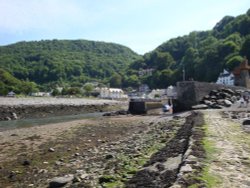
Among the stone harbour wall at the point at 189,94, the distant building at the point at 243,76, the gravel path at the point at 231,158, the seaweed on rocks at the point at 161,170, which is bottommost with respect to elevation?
the seaweed on rocks at the point at 161,170

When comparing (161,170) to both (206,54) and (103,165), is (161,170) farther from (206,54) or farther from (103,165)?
(206,54)

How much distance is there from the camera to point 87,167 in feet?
37.0

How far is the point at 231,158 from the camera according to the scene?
28.7 feet

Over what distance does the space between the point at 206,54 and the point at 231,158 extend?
97568 mm

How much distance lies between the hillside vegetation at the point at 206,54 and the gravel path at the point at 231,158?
62.9 meters

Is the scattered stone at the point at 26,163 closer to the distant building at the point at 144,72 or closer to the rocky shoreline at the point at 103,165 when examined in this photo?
the rocky shoreline at the point at 103,165

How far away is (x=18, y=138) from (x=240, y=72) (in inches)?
1634

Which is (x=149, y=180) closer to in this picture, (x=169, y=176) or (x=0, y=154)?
(x=169, y=176)

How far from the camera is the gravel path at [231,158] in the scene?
7.00m

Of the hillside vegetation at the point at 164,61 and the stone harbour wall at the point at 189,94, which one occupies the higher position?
the hillside vegetation at the point at 164,61

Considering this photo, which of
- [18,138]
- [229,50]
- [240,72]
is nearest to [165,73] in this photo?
[229,50]

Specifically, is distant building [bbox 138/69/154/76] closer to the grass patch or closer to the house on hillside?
the house on hillside

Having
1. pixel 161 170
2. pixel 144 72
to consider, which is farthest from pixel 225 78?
pixel 144 72

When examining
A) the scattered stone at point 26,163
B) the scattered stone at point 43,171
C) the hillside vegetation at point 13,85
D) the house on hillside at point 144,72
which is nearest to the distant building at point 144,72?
the house on hillside at point 144,72
